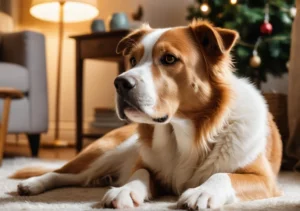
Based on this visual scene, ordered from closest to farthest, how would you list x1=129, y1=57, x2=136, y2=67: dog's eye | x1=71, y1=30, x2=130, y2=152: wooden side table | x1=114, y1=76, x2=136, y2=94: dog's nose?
x1=114, y1=76, x2=136, y2=94: dog's nose
x1=129, y1=57, x2=136, y2=67: dog's eye
x1=71, y1=30, x2=130, y2=152: wooden side table

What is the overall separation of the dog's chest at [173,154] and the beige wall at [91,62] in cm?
251

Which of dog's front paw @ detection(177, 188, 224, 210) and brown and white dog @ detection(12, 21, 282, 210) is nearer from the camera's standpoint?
dog's front paw @ detection(177, 188, 224, 210)

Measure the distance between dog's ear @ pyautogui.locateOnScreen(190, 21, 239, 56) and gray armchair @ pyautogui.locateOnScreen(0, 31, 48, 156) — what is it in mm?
1853

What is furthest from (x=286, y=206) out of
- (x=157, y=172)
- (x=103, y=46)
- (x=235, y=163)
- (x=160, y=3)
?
(x=160, y=3)

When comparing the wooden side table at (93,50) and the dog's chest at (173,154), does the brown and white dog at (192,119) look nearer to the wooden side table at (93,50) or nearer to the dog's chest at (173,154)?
the dog's chest at (173,154)

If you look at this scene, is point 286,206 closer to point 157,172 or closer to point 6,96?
point 157,172

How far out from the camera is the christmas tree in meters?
2.68

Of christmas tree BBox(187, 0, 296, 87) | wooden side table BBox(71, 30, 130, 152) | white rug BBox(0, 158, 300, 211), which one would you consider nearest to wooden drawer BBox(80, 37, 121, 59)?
wooden side table BBox(71, 30, 130, 152)

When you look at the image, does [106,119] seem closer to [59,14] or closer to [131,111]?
[59,14]

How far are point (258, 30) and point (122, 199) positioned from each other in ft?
6.33

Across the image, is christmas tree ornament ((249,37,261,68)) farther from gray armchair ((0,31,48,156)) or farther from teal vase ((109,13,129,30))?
gray armchair ((0,31,48,156))

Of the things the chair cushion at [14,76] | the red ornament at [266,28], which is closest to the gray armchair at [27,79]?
the chair cushion at [14,76]

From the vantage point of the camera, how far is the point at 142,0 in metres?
4.08

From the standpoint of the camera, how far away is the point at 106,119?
3.62m
